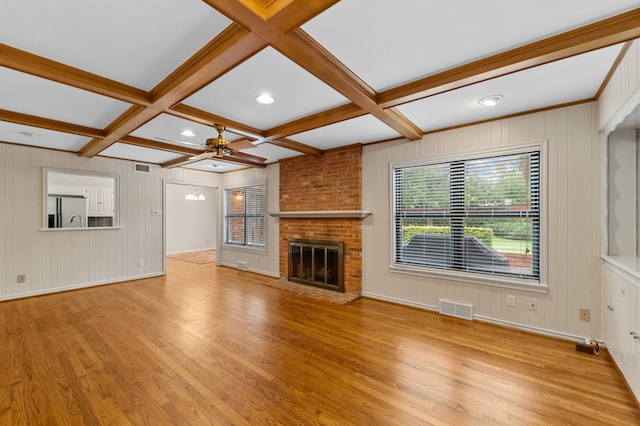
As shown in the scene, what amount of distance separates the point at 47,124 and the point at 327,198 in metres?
3.81

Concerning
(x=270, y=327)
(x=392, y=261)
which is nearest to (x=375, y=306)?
(x=392, y=261)

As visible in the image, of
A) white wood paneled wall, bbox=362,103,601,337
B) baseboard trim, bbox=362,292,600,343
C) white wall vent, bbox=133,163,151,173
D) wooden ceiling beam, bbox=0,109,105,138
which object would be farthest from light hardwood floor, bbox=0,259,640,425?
white wall vent, bbox=133,163,151,173

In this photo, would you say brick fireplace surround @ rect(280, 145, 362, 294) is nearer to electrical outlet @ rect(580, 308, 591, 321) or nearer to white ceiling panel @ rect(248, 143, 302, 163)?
white ceiling panel @ rect(248, 143, 302, 163)

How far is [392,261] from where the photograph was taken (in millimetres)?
4148

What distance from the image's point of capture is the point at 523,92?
2.62 meters

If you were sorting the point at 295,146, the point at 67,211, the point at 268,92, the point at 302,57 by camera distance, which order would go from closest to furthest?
the point at 302,57 < the point at 268,92 < the point at 295,146 < the point at 67,211

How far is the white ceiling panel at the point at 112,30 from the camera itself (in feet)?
5.12

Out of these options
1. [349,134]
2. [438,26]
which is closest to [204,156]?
[349,134]

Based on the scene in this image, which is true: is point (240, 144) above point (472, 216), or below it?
above

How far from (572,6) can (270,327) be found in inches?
142

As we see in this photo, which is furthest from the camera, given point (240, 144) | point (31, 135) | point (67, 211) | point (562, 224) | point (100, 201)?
point (100, 201)

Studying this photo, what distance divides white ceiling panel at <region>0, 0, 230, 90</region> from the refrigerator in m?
Result: 3.85

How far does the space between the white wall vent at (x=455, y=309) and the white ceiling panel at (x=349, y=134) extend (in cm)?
236

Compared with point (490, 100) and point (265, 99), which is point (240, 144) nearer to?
point (265, 99)
